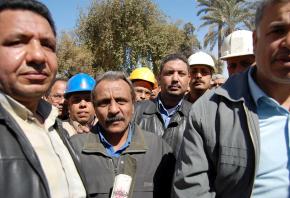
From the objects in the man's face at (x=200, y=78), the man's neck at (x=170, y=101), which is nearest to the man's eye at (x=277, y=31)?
the man's neck at (x=170, y=101)

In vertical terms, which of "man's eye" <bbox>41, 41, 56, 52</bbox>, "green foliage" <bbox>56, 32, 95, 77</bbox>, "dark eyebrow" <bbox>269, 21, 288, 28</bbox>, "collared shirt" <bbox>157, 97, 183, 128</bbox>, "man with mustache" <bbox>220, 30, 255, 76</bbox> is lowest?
"collared shirt" <bbox>157, 97, 183, 128</bbox>

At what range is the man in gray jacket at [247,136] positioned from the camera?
1.81 metres

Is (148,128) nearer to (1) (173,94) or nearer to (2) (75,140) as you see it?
(1) (173,94)

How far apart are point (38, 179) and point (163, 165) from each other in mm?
1186

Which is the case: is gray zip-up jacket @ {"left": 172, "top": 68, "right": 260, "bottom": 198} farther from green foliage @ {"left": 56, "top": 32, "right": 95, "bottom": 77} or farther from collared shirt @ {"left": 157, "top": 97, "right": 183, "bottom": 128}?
green foliage @ {"left": 56, "top": 32, "right": 95, "bottom": 77}

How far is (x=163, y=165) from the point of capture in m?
2.67

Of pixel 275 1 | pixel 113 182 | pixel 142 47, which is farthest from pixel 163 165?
pixel 142 47

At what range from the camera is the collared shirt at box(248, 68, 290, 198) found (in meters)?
1.83

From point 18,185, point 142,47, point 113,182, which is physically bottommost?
point 113,182

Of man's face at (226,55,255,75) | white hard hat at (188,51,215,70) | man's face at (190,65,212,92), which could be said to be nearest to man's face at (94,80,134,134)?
man's face at (226,55,255,75)

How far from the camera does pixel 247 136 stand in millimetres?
1821

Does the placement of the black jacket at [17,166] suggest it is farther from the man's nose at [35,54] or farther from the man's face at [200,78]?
the man's face at [200,78]

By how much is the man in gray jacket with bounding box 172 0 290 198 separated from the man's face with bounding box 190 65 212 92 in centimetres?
278

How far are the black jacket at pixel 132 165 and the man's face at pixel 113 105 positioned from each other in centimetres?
13
